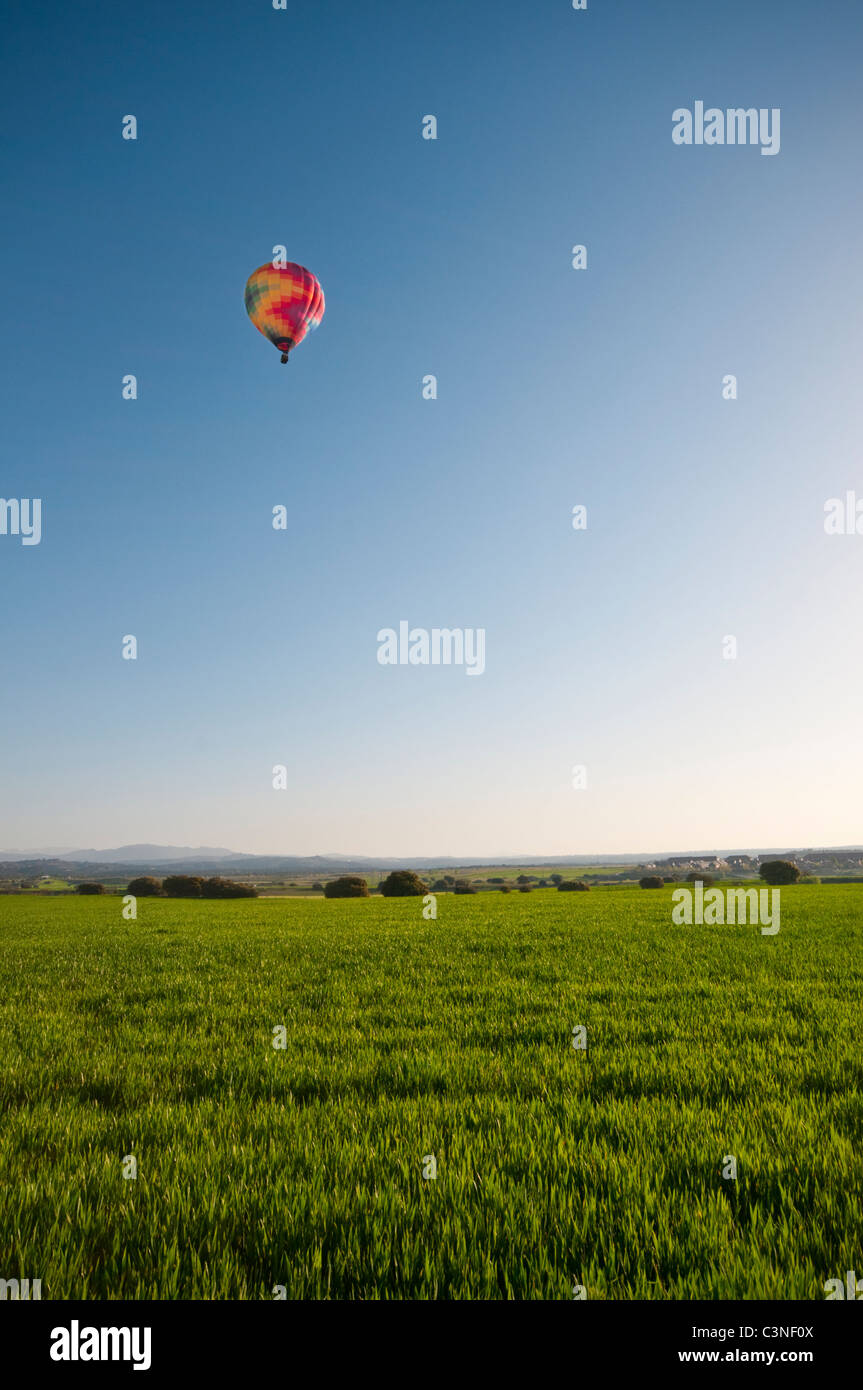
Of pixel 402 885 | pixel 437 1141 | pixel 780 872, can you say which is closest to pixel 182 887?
pixel 402 885

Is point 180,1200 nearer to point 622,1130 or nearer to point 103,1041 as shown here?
point 622,1130

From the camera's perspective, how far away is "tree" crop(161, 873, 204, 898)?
71231mm

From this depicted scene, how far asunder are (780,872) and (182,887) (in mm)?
80605

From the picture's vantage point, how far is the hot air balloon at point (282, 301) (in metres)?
23.6

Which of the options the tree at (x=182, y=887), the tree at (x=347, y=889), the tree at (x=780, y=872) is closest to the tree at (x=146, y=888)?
the tree at (x=182, y=887)

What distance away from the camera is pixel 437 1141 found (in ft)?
14.0

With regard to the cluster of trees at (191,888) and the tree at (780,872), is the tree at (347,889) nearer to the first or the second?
the cluster of trees at (191,888)

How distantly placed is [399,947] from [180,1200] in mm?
12837

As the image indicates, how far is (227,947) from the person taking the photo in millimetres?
16500

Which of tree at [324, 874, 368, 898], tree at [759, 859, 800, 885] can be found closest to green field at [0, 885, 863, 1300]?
tree at [324, 874, 368, 898]

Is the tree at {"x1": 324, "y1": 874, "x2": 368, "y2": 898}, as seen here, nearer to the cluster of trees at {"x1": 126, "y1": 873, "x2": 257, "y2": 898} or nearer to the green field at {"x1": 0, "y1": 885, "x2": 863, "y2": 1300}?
the cluster of trees at {"x1": 126, "y1": 873, "x2": 257, "y2": 898}

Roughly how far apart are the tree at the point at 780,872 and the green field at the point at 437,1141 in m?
81.6

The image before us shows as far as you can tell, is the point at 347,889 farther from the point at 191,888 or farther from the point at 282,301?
the point at 282,301
